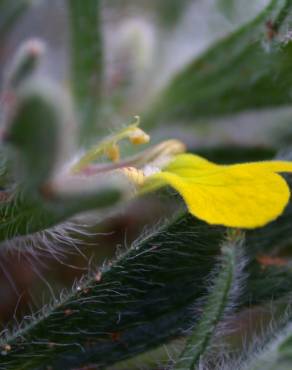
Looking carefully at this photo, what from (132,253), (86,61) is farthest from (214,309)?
(86,61)

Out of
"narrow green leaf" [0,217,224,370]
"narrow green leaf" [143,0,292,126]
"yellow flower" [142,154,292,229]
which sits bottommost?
"narrow green leaf" [0,217,224,370]

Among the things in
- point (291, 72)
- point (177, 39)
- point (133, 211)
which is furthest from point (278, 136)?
point (177, 39)

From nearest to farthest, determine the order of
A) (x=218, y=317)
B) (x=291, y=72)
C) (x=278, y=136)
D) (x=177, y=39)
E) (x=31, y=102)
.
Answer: (x=31, y=102)
(x=218, y=317)
(x=291, y=72)
(x=278, y=136)
(x=177, y=39)

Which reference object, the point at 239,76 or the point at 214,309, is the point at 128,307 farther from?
the point at 239,76

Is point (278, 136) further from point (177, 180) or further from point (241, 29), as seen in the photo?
point (177, 180)

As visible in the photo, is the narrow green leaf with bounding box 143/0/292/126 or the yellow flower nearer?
the yellow flower

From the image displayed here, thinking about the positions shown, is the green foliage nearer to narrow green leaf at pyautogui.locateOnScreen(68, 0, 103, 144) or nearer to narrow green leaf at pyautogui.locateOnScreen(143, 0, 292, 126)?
narrow green leaf at pyautogui.locateOnScreen(143, 0, 292, 126)

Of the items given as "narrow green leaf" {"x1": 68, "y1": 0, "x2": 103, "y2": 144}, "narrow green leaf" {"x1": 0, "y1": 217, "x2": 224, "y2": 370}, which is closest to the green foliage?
"narrow green leaf" {"x1": 0, "y1": 217, "x2": 224, "y2": 370}
